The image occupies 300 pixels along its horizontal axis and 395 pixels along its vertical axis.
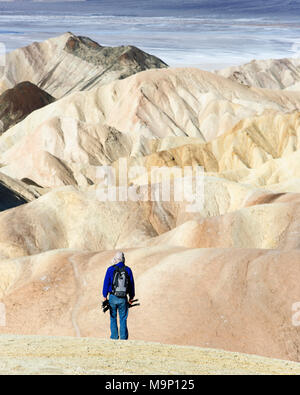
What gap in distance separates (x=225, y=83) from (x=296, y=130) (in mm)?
45051

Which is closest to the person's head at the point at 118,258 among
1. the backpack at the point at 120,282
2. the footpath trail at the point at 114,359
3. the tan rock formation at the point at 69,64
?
the backpack at the point at 120,282

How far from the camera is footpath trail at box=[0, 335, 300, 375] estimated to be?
11.4m

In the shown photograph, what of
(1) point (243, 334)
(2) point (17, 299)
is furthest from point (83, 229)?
(1) point (243, 334)

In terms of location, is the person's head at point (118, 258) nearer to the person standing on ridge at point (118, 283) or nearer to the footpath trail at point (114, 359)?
the person standing on ridge at point (118, 283)

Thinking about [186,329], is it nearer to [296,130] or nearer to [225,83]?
[296,130]

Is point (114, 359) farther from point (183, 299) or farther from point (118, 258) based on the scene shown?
point (183, 299)

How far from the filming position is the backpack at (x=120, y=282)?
12.7 m

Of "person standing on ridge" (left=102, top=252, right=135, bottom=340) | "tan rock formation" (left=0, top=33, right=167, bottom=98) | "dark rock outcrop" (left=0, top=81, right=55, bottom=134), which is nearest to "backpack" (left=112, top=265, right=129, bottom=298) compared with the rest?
"person standing on ridge" (left=102, top=252, right=135, bottom=340)

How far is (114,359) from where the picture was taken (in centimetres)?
1233

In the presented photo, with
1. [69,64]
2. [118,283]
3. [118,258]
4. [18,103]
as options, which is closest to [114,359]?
[118,283]

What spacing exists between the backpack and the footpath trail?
130 cm

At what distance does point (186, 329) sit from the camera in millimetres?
24156

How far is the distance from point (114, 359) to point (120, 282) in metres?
1.55

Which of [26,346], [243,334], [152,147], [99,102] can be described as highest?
[99,102]
